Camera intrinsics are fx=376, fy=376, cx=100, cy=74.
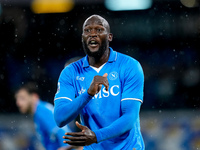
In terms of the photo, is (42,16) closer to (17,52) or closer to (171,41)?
(17,52)

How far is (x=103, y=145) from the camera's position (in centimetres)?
299

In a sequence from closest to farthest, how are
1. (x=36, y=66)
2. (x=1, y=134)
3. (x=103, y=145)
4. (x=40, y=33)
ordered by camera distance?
(x=103, y=145) < (x=1, y=134) < (x=36, y=66) < (x=40, y=33)

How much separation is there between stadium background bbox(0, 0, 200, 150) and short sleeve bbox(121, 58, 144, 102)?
5.91m

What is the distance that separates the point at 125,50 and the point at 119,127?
7248 mm

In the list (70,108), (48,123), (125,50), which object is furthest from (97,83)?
(125,50)

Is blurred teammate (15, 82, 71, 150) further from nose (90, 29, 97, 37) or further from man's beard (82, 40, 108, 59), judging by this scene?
nose (90, 29, 97, 37)

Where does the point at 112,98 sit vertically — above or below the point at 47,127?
above

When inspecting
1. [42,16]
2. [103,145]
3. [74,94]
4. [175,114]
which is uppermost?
[42,16]

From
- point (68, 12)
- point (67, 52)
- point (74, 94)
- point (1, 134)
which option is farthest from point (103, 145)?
point (68, 12)

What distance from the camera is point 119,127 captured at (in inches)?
109

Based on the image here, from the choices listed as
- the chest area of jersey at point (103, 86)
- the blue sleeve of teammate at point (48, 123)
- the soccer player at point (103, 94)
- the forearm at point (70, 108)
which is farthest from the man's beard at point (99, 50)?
the blue sleeve of teammate at point (48, 123)

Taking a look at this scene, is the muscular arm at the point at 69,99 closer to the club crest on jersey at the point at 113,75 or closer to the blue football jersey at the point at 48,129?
the club crest on jersey at the point at 113,75

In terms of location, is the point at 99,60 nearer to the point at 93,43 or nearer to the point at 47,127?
the point at 93,43

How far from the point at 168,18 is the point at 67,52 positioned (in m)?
2.96
